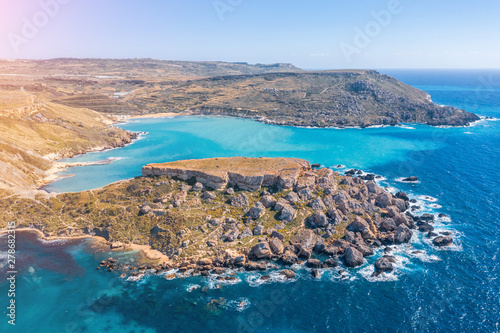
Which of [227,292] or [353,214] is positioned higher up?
[353,214]

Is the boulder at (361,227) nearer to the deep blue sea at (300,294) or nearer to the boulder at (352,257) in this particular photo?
the deep blue sea at (300,294)

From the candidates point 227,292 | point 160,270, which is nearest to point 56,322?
point 160,270

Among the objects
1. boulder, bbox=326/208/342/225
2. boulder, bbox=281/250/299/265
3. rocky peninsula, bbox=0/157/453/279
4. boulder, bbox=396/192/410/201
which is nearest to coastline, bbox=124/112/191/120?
rocky peninsula, bbox=0/157/453/279

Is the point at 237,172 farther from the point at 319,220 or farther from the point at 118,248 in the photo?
the point at 118,248

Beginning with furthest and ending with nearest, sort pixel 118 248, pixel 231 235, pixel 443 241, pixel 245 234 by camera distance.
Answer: pixel 245 234 < pixel 231 235 < pixel 118 248 < pixel 443 241

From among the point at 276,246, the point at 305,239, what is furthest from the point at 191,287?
the point at 305,239

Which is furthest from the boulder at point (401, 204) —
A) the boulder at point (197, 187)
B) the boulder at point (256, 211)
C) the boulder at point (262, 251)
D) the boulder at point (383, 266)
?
the boulder at point (197, 187)

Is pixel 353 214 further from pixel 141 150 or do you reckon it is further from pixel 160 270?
pixel 141 150
